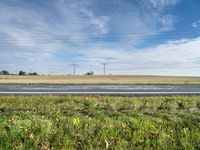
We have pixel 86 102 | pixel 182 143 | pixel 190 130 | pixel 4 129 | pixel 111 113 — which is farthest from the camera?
pixel 86 102

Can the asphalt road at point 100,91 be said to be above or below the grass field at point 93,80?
below

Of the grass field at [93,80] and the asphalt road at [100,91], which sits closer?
the asphalt road at [100,91]

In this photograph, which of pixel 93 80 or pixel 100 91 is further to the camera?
pixel 93 80

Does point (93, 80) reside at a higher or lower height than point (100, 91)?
higher

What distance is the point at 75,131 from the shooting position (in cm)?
650

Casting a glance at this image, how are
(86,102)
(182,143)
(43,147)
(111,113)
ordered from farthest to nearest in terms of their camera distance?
(86,102) < (111,113) < (182,143) < (43,147)

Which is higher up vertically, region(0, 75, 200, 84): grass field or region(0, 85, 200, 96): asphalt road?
region(0, 75, 200, 84): grass field

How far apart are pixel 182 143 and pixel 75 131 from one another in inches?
91.4

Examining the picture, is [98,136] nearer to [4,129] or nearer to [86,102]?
[4,129]

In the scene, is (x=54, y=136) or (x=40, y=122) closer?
(x=54, y=136)

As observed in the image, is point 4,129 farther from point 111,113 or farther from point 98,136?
point 111,113

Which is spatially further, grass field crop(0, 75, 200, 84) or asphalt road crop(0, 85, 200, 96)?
grass field crop(0, 75, 200, 84)

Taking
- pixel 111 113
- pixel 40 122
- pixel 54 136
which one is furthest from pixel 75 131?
pixel 111 113

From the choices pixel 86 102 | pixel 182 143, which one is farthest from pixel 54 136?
pixel 86 102
